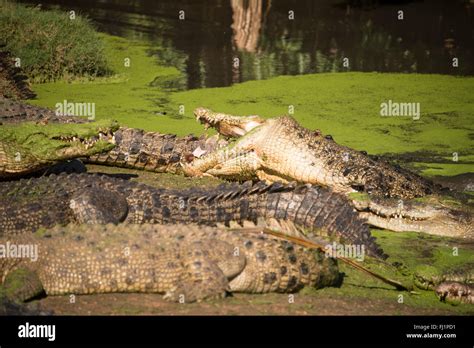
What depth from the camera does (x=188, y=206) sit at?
6.12 meters

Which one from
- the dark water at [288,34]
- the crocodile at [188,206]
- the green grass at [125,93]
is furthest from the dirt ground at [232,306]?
the dark water at [288,34]

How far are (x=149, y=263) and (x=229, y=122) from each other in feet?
11.7

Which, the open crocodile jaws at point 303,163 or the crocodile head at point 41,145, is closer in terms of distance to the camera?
the crocodile head at point 41,145

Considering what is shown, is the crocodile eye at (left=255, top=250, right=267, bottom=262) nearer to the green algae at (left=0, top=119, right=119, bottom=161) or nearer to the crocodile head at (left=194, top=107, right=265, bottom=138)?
the green algae at (left=0, top=119, right=119, bottom=161)

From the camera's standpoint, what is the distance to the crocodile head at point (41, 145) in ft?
21.5

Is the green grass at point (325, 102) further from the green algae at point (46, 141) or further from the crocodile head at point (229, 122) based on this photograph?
the green algae at point (46, 141)

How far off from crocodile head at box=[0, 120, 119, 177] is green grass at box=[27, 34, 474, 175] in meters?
3.11

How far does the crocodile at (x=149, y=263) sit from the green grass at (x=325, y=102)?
13.9 feet

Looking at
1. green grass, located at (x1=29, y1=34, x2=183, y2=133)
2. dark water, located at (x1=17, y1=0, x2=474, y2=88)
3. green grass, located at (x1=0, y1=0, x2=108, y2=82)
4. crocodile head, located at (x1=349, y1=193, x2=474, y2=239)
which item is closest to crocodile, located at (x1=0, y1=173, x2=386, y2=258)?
crocodile head, located at (x1=349, y1=193, x2=474, y2=239)

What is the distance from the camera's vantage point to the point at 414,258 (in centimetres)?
648

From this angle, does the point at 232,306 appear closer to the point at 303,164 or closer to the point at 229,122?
the point at 303,164

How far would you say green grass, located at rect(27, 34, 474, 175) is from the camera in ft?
32.5
